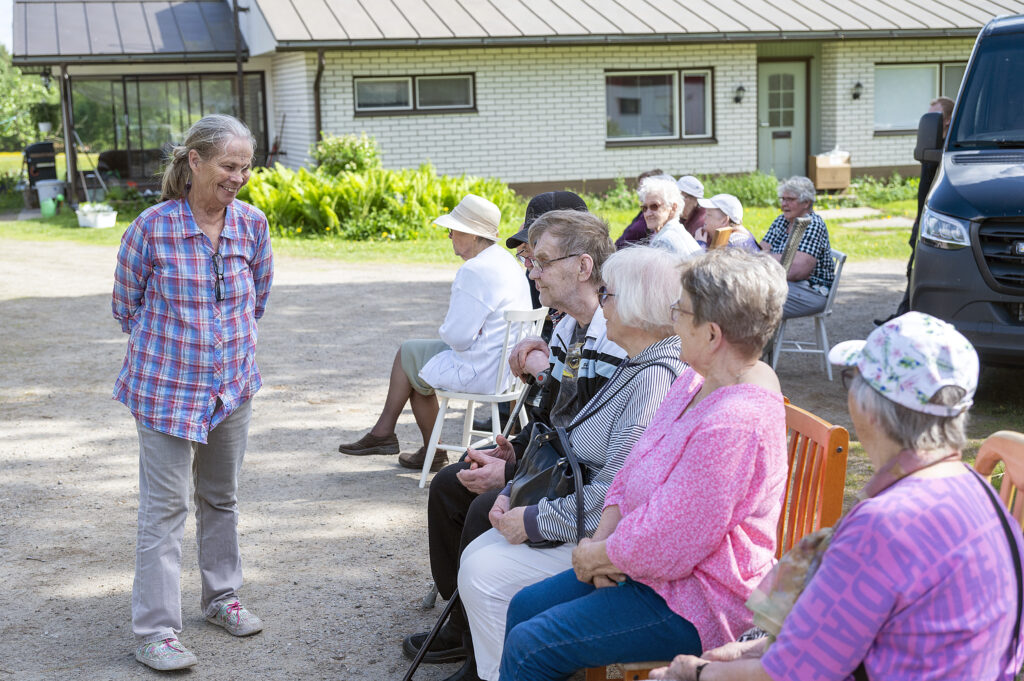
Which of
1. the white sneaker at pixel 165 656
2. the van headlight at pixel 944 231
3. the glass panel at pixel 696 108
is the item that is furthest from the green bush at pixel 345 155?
the white sneaker at pixel 165 656

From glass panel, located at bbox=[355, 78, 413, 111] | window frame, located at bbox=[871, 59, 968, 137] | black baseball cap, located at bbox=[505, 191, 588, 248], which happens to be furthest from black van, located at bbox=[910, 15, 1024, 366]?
window frame, located at bbox=[871, 59, 968, 137]

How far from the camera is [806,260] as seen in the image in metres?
7.63

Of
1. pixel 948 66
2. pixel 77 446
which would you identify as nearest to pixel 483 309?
pixel 77 446

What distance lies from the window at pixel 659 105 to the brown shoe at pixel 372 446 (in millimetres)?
15155

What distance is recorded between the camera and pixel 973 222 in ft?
20.9

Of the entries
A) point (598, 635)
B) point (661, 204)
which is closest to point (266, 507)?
point (598, 635)

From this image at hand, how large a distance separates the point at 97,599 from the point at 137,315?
132 cm

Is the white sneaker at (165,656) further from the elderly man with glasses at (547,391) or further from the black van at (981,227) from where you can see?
the black van at (981,227)

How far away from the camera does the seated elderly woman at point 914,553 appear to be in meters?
1.88

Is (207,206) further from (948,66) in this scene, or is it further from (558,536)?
(948,66)

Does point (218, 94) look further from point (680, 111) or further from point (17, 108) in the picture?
point (17, 108)

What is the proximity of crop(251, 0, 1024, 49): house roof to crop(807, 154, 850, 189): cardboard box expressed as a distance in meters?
2.33

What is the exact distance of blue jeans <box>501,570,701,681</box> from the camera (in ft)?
8.86

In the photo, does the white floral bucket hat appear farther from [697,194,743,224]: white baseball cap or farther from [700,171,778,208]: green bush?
[700,171,778,208]: green bush
